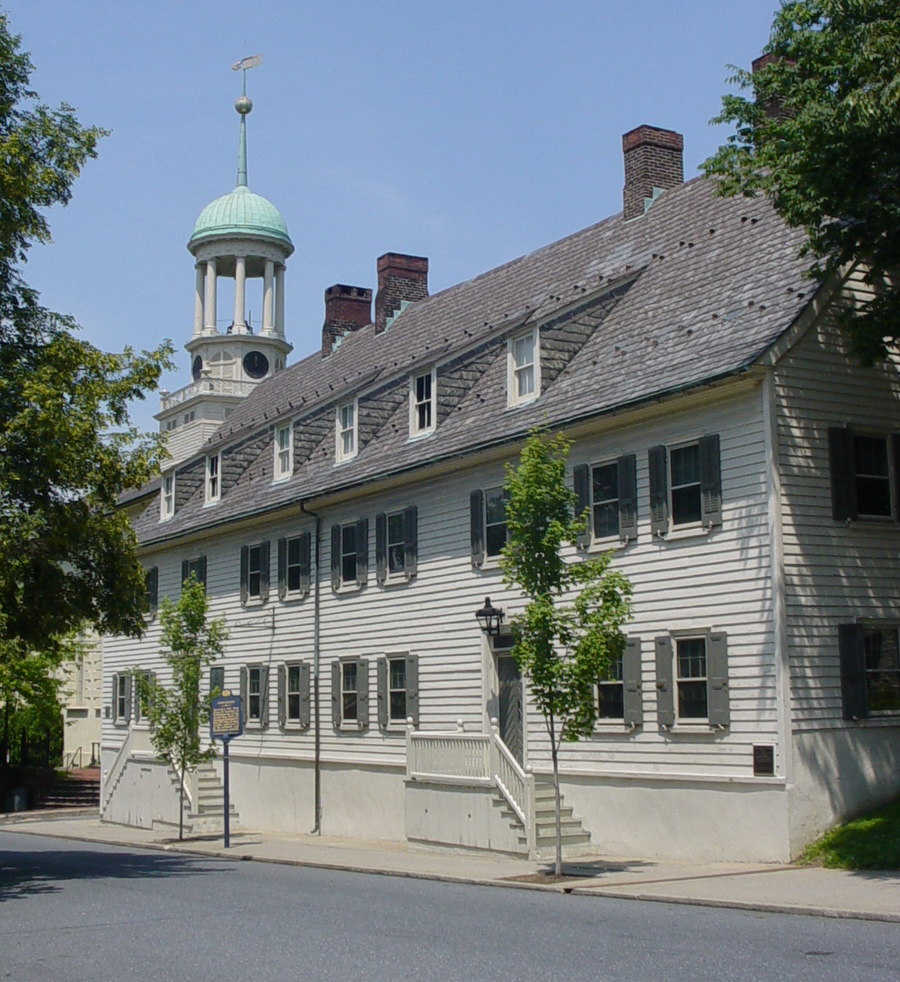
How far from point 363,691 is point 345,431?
560cm

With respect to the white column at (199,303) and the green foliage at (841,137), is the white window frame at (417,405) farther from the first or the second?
the white column at (199,303)

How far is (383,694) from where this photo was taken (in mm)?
26828

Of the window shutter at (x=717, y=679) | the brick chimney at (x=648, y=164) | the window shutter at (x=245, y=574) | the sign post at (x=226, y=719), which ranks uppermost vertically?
the brick chimney at (x=648, y=164)

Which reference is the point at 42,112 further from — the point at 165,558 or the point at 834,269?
the point at 165,558

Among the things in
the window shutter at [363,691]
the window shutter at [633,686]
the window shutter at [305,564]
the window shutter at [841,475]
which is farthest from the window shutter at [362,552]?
the window shutter at [841,475]

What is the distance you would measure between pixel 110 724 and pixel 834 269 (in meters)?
27.8

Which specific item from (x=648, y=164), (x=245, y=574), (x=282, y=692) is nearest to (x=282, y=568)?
(x=245, y=574)

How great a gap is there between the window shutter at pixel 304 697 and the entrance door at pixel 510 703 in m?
6.43

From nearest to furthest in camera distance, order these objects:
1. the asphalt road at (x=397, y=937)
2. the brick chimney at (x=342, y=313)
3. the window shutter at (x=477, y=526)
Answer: the asphalt road at (x=397, y=937) → the window shutter at (x=477, y=526) → the brick chimney at (x=342, y=313)

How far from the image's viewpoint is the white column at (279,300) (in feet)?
170

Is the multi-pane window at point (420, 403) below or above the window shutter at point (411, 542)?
above

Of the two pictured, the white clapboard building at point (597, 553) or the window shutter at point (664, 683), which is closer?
the white clapboard building at point (597, 553)

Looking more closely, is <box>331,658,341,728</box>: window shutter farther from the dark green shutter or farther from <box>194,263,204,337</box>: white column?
<box>194,263,204,337</box>: white column

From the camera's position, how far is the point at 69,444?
63.5ft
